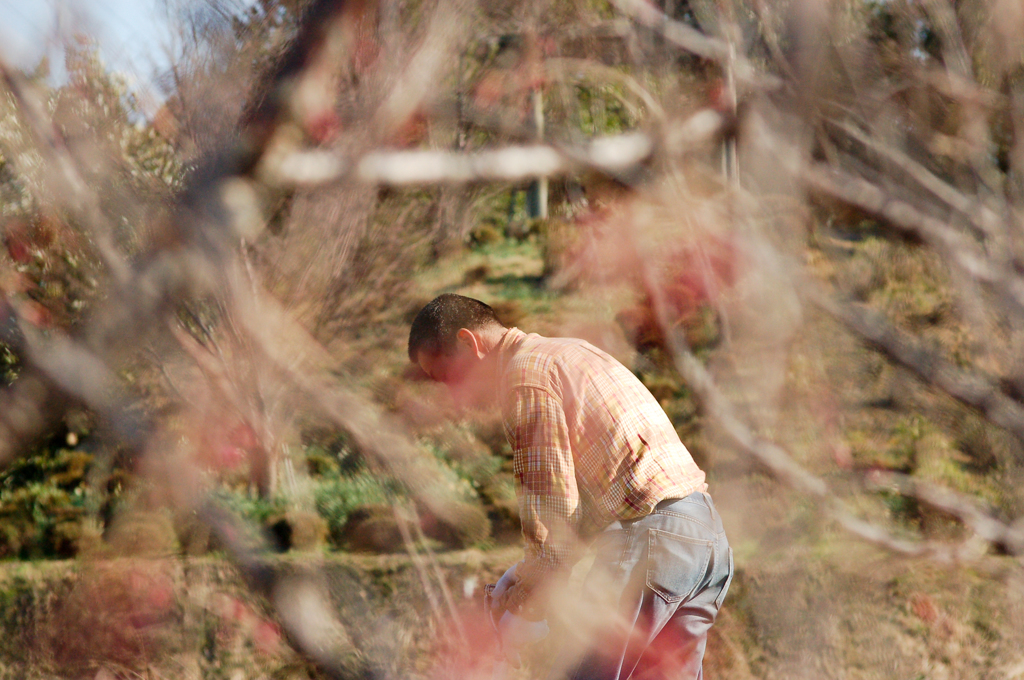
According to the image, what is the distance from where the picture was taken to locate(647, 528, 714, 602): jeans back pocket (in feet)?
6.73

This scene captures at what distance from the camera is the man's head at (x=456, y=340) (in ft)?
7.11

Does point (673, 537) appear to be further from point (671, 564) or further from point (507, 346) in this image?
point (507, 346)

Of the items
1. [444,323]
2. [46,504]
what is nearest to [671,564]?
[444,323]

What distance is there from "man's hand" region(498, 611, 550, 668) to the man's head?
0.64 metres

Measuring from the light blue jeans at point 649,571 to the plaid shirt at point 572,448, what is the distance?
1.8 inches

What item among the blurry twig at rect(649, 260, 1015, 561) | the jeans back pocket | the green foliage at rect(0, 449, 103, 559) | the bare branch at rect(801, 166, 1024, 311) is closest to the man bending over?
the jeans back pocket

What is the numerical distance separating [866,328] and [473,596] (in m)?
2.42

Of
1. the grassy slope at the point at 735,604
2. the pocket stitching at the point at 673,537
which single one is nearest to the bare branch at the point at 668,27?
the grassy slope at the point at 735,604

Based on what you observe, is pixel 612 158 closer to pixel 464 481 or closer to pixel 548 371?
pixel 548 371

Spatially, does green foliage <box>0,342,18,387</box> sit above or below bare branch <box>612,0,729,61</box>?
below

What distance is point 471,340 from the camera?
7.11 feet

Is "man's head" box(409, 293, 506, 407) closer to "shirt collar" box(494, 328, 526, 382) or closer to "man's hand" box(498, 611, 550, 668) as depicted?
"shirt collar" box(494, 328, 526, 382)

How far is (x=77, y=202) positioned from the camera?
1.96 m

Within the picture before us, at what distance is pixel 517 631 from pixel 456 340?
2.57 feet
